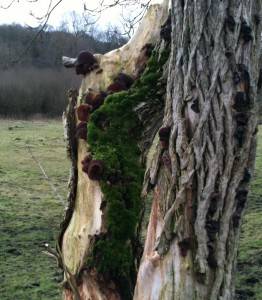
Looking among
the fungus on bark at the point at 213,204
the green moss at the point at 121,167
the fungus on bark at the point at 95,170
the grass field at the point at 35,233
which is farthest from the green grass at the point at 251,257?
the fungus on bark at the point at 213,204

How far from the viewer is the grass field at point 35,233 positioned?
4984 millimetres

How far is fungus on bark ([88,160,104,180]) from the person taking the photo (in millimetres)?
2926

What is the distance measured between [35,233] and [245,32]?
4.87 metres

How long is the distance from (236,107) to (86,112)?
1.09 meters

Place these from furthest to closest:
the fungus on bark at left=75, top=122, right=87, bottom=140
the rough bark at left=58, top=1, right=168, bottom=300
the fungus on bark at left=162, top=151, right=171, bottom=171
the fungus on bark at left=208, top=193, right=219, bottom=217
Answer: the fungus on bark at left=75, top=122, right=87, bottom=140 < the rough bark at left=58, top=1, right=168, bottom=300 < the fungus on bark at left=162, top=151, right=171, bottom=171 < the fungus on bark at left=208, top=193, right=219, bottom=217

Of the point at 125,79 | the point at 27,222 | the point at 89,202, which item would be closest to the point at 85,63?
the point at 125,79

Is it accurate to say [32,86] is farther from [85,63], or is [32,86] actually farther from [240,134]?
[240,134]

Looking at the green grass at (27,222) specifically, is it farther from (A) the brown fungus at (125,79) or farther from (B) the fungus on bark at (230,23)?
(B) the fungus on bark at (230,23)

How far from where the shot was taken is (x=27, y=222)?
23.5 feet

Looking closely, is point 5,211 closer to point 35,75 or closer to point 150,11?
point 150,11

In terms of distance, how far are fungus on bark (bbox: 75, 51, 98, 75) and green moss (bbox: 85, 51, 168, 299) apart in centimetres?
27

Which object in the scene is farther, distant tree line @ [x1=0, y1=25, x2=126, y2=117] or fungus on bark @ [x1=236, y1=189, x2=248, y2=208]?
distant tree line @ [x1=0, y1=25, x2=126, y2=117]

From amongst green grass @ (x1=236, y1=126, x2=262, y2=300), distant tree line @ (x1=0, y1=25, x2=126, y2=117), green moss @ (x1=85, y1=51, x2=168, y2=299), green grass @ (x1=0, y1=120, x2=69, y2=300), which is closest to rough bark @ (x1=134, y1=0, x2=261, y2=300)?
green moss @ (x1=85, y1=51, x2=168, y2=299)

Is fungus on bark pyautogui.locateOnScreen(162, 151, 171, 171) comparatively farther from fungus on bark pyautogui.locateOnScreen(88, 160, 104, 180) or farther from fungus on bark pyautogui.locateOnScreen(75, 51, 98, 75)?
fungus on bark pyautogui.locateOnScreen(75, 51, 98, 75)
